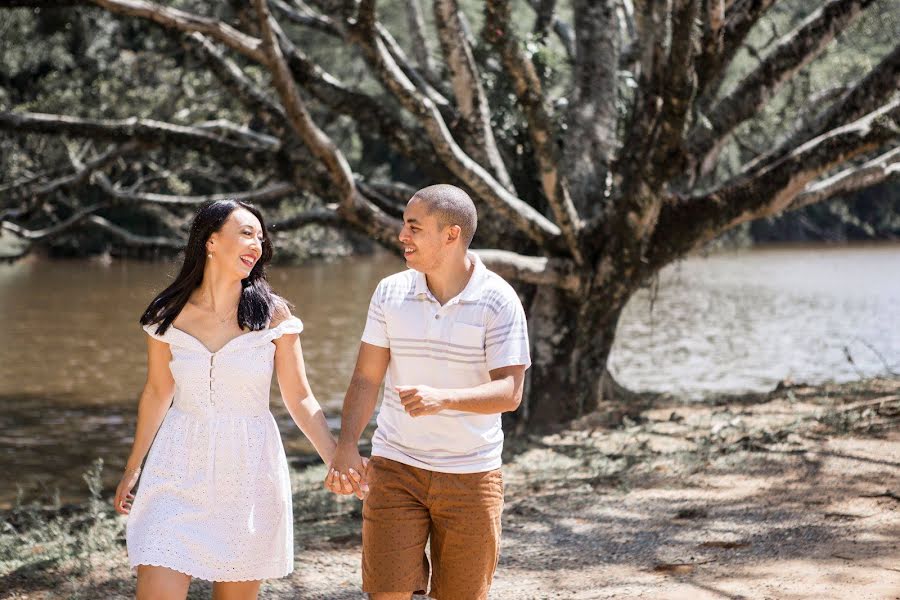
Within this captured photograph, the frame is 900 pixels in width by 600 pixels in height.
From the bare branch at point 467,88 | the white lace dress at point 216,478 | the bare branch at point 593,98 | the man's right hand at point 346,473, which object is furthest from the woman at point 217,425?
the bare branch at point 593,98

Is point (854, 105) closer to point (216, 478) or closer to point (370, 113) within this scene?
point (370, 113)

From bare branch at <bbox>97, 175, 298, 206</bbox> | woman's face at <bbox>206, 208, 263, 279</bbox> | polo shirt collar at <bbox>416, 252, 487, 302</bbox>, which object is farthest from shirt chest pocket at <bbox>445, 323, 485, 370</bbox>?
bare branch at <bbox>97, 175, 298, 206</bbox>

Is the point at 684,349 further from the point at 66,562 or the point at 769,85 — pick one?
the point at 66,562

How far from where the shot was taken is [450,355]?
386 cm

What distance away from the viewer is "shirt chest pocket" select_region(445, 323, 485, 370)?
12.6 ft

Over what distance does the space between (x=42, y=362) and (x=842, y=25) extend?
13620 mm

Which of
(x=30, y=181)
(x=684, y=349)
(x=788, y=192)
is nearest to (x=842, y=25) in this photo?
(x=788, y=192)

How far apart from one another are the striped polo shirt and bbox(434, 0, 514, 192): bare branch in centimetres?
558

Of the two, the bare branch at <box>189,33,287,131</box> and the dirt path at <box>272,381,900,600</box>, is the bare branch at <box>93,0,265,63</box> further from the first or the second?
the dirt path at <box>272,381,900,600</box>

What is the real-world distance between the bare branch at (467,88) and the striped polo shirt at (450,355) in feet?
18.3

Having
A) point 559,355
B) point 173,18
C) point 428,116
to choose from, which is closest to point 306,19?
point 173,18

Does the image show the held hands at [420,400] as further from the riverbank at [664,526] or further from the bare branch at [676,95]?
the bare branch at [676,95]

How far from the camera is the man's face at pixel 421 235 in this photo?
12.7 ft

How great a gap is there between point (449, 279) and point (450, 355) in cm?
29
